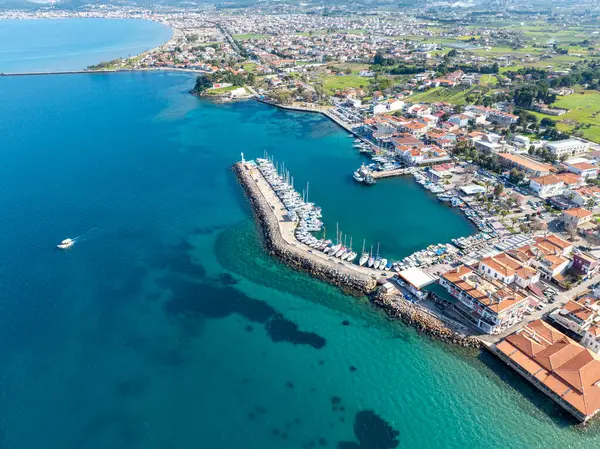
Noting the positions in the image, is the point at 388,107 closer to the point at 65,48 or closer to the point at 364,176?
the point at 364,176

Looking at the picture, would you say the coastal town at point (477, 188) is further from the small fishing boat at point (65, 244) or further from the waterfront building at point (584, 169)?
the small fishing boat at point (65, 244)

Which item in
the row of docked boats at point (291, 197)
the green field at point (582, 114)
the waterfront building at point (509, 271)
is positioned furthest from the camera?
the green field at point (582, 114)

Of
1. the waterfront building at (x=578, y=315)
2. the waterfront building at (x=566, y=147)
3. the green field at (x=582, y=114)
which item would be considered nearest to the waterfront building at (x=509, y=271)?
the waterfront building at (x=578, y=315)

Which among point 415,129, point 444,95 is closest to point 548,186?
point 415,129

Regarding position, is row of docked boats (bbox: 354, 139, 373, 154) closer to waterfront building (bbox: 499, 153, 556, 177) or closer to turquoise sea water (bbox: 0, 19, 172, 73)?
waterfront building (bbox: 499, 153, 556, 177)

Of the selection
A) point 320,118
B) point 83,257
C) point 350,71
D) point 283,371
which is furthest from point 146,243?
point 350,71

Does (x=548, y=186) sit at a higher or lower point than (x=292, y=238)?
higher

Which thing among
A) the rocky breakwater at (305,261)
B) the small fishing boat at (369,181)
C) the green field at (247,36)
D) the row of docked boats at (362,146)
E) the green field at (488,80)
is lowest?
the rocky breakwater at (305,261)
